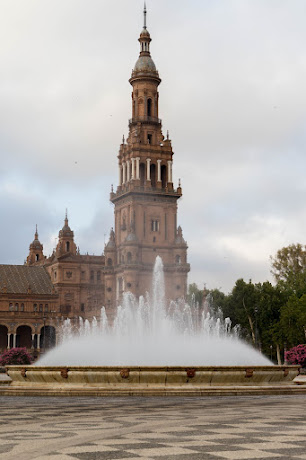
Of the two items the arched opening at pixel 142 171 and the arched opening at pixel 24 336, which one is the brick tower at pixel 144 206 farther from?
the arched opening at pixel 24 336

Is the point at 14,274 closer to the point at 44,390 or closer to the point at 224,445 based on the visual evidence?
the point at 44,390

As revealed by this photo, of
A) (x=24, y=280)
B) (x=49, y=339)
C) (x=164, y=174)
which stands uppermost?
(x=164, y=174)

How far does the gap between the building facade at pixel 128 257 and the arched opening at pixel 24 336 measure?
0.51 feet

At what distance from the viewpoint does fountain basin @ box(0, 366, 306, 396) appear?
21.7 m

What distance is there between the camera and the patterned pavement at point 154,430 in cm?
892

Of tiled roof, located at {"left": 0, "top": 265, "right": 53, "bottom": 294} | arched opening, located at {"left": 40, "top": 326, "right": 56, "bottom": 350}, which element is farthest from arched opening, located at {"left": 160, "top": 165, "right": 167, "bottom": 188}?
arched opening, located at {"left": 40, "top": 326, "right": 56, "bottom": 350}

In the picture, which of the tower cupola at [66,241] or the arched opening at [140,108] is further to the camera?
the tower cupola at [66,241]

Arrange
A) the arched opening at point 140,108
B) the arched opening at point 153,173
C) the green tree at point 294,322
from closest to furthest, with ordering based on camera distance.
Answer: the green tree at point 294,322, the arched opening at point 153,173, the arched opening at point 140,108

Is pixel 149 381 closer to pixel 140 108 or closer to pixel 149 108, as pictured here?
pixel 140 108

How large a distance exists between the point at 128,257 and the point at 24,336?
22.0m

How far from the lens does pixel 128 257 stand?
104 meters

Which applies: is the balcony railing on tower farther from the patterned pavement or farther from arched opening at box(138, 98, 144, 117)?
the patterned pavement

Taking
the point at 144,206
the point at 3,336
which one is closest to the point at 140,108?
the point at 144,206

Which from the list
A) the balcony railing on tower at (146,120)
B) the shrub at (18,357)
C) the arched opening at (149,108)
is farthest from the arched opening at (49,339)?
the shrub at (18,357)
